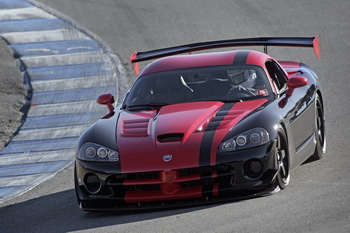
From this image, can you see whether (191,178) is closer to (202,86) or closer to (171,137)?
(171,137)

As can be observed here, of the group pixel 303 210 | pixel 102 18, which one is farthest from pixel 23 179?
pixel 102 18

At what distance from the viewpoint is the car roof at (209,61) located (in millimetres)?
9008

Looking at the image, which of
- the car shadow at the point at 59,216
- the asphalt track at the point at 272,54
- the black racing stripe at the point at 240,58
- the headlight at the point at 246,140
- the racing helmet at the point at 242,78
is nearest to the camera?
the asphalt track at the point at 272,54

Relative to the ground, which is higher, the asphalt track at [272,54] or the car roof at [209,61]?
the car roof at [209,61]

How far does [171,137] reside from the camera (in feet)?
24.9

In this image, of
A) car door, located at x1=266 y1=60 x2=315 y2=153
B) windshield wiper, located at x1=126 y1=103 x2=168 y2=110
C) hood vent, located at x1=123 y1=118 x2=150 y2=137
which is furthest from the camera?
windshield wiper, located at x1=126 y1=103 x2=168 y2=110

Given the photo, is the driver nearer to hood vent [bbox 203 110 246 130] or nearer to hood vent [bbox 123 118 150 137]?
hood vent [bbox 203 110 246 130]

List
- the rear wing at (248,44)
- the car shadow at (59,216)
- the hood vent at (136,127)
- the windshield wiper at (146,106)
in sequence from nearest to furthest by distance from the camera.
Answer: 1. the car shadow at (59,216)
2. the hood vent at (136,127)
3. the windshield wiper at (146,106)
4. the rear wing at (248,44)

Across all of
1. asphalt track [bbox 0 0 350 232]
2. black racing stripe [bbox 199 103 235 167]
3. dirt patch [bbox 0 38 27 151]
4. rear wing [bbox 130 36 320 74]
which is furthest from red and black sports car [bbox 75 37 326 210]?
dirt patch [bbox 0 38 27 151]

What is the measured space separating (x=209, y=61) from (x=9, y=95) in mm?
5334

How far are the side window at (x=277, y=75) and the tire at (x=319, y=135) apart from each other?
559 millimetres

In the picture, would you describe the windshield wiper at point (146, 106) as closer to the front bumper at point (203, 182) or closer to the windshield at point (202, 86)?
the windshield at point (202, 86)

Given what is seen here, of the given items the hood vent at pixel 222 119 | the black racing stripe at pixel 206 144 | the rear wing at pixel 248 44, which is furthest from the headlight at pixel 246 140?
the rear wing at pixel 248 44

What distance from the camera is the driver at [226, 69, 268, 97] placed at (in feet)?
28.2
